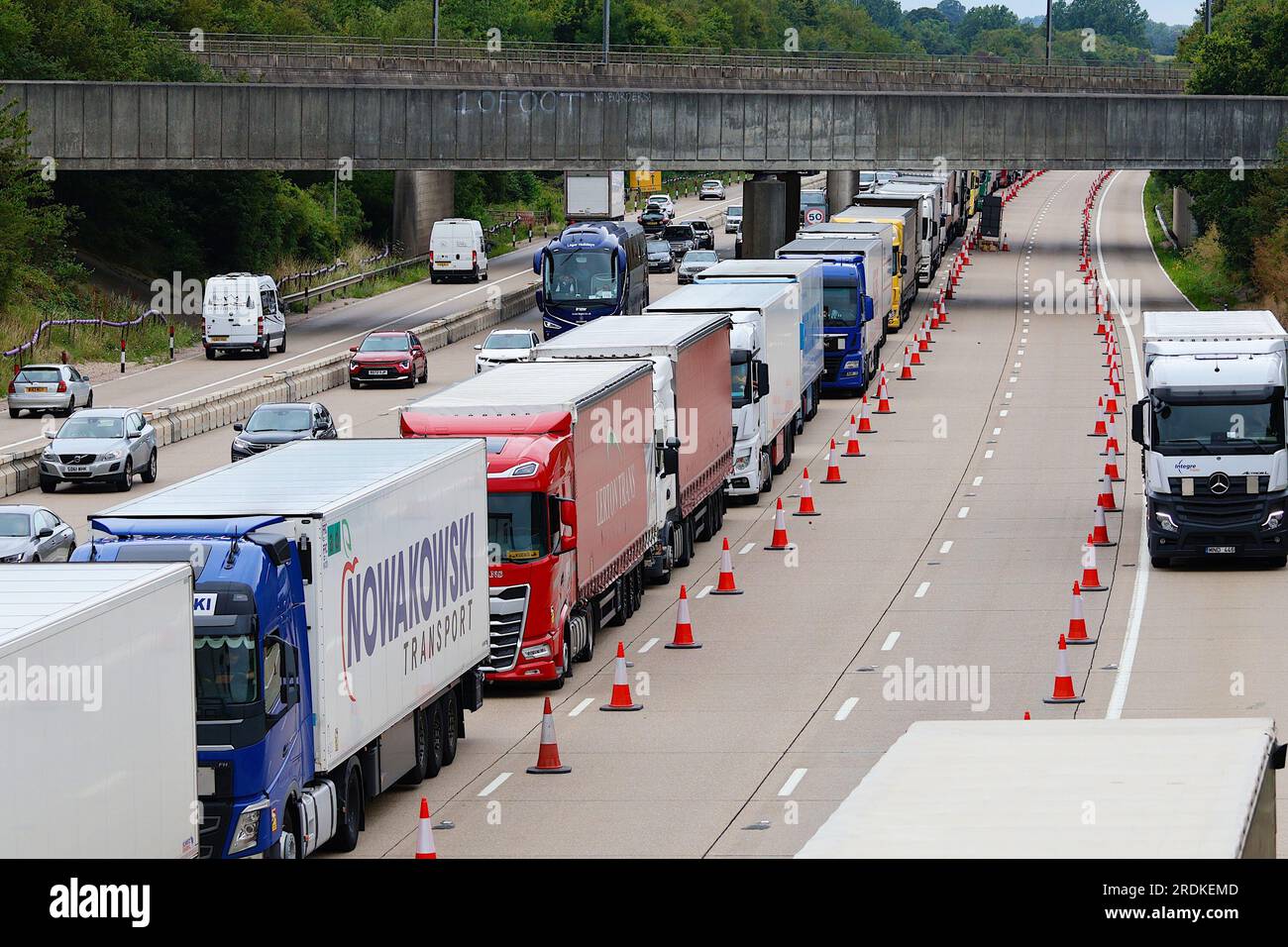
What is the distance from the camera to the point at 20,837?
435 inches

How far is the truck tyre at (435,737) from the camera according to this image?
64.7ft

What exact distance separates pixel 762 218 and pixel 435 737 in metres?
61.2

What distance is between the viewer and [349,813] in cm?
1720

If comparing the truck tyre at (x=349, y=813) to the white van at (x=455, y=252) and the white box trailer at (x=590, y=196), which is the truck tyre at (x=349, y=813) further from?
the white box trailer at (x=590, y=196)

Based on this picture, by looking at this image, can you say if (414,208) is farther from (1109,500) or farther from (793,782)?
(793,782)

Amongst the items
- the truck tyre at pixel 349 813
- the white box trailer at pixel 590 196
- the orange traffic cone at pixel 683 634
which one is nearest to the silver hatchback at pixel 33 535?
the orange traffic cone at pixel 683 634

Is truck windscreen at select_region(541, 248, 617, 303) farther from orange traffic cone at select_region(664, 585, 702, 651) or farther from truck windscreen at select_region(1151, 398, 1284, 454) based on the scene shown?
orange traffic cone at select_region(664, 585, 702, 651)

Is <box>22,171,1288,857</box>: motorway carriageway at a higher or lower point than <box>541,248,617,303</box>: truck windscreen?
Answer: lower

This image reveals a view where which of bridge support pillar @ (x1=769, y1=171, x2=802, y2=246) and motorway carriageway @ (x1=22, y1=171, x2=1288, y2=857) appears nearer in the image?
motorway carriageway @ (x1=22, y1=171, x2=1288, y2=857)

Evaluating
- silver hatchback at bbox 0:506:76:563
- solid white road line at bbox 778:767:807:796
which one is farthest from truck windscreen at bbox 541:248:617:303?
solid white road line at bbox 778:767:807:796

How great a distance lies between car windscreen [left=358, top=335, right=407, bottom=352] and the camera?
5425cm

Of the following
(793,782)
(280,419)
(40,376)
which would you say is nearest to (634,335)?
(280,419)

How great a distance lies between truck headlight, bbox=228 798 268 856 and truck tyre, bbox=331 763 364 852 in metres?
1.96

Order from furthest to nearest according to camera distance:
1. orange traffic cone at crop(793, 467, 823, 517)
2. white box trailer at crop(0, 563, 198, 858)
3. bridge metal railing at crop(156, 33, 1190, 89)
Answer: bridge metal railing at crop(156, 33, 1190, 89) → orange traffic cone at crop(793, 467, 823, 517) → white box trailer at crop(0, 563, 198, 858)
